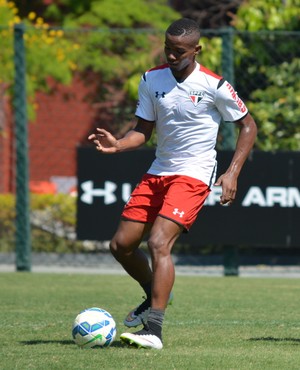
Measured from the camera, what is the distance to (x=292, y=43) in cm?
1534

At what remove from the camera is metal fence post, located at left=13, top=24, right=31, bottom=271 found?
44.4ft

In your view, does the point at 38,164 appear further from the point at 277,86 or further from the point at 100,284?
the point at 100,284

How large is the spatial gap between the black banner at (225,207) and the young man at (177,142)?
18.4 ft

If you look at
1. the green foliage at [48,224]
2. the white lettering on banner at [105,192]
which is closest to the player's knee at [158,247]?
the white lettering on banner at [105,192]

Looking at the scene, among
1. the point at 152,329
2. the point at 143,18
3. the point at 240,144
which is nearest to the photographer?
the point at 152,329

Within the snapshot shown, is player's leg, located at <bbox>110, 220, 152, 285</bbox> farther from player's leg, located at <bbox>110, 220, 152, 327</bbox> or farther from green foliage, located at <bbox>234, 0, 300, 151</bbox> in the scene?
green foliage, located at <bbox>234, 0, 300, 151</bbox>

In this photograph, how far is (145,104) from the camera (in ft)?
24.0

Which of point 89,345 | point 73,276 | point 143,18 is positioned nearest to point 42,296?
point 73,276

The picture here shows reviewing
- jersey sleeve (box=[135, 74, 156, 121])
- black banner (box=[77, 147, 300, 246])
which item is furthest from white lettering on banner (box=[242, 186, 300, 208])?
jersey sleeve (box=[135, 74, 156, 121])

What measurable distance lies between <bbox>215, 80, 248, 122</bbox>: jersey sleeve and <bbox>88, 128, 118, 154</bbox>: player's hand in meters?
0.78

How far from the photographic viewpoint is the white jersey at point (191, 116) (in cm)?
712

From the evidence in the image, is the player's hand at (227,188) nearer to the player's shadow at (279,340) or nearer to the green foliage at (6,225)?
the player's shadow at (279,340)

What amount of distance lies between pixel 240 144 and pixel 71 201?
9.31m

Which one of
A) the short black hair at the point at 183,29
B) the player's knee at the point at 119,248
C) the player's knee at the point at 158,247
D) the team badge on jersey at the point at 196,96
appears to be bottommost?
the player's knee at the point at 119,248
